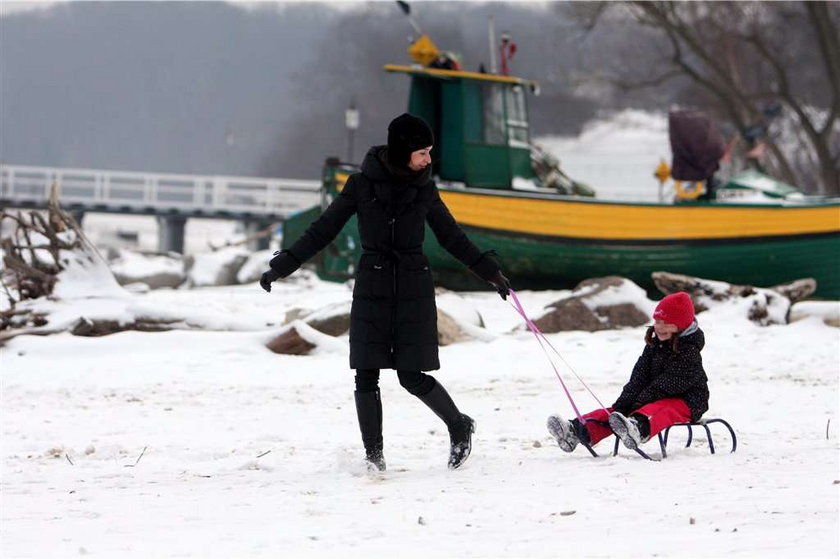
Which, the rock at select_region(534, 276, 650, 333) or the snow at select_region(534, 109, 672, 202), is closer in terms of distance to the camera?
the rock at select_region(534, 276, 650, 333)

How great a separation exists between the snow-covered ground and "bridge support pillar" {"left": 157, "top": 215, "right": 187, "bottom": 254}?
32909mm

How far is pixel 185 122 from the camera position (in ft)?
336

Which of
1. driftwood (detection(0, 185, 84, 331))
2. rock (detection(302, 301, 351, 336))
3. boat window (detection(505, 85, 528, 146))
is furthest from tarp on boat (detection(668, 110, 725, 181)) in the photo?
driftwood (detection(0, 185, 84, 331))

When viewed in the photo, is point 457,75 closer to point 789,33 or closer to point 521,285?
point 521,285

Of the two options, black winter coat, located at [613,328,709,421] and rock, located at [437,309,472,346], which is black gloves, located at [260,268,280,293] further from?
rock, located at [437,309,472,346]

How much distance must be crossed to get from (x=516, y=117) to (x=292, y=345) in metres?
9.13

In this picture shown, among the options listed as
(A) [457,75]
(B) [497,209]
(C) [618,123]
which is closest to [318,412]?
(B) [497,209]

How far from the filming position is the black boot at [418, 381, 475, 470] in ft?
19.5

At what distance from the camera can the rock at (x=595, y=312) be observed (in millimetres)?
12469

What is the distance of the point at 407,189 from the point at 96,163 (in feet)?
312

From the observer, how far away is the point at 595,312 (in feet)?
41.3

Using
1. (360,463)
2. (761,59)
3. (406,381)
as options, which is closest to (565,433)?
(406,381)

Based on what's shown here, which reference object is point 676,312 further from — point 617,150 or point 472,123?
point 617,150

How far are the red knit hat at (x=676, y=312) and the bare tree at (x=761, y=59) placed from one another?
17.6m
